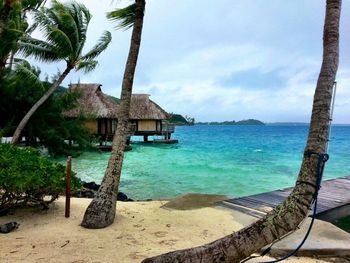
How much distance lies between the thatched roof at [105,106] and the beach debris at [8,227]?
20.4m

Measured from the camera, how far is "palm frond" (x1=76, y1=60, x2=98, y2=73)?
14.7 m

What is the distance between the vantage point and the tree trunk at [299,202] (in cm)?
320

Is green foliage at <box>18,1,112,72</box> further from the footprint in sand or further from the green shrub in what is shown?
the footprint in sand

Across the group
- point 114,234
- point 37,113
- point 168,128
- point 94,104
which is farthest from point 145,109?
point 114,234

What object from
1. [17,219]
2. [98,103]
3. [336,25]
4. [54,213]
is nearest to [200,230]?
[54,213]

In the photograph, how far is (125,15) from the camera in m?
6.36

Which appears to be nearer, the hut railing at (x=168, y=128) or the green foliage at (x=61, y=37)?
the green foliage at (x=61, y=37)

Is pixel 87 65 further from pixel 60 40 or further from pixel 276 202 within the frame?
pixel 276 202

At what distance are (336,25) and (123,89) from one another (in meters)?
3.61

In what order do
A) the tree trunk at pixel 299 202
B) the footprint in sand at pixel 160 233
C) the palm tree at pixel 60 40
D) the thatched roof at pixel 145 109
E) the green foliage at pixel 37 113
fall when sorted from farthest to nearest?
the thatched roof at pixel 145 109 → the green foliage at pixel 37 113 → the palm tree at pixel 60 40 → the footprint in sand at pixel 160 233 → the tree trunk at pixel 299 202

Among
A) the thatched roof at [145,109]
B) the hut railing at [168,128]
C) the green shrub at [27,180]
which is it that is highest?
the thatched roof at [145,109]

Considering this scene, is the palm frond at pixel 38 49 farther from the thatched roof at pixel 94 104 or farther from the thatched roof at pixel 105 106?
the thatched roof at pixel 94 104

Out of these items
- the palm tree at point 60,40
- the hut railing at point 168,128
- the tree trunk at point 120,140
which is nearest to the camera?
the tree trunk at point 120,140

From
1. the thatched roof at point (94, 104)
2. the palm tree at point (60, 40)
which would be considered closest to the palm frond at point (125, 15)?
the palm tree at point (60, 40)
